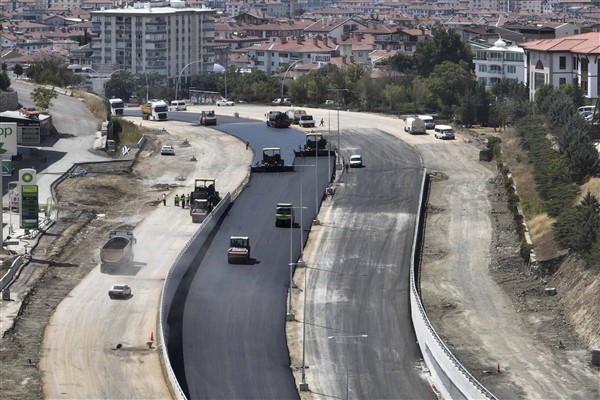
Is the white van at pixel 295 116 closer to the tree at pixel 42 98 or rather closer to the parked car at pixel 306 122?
the parked car at pixel 306 122

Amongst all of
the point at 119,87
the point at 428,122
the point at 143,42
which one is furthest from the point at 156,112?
the point at 143,42

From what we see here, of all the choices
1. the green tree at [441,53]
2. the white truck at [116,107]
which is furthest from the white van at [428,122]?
the green tree at [441,53]

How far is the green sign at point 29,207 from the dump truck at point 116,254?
4674 millimetres

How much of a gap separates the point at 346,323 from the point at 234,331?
3996 millimetres

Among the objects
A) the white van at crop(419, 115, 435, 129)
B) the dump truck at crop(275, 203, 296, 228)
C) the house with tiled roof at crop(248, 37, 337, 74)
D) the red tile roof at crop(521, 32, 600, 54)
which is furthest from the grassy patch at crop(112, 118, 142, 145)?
the house with tiled roof at crop(248, 37, 337, 74)

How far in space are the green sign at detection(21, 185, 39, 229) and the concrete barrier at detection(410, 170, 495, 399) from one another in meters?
17.5

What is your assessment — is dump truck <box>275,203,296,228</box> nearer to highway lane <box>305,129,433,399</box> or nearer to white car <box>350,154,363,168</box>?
highway lane <box>305,129,433,399</box>

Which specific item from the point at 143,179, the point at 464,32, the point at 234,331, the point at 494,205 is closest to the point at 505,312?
the point at 234,331

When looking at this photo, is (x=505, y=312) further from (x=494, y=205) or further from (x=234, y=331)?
(x=494, y=205)

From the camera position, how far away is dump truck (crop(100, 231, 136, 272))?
59.5 m

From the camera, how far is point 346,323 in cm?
5181

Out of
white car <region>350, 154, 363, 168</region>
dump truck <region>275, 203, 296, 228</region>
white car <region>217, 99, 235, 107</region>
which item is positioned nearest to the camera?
dump truck <region>275, 203, 296, 228</region>

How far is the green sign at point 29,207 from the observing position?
64062 mm

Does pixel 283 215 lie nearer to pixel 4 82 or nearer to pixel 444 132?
pixel 444 132
